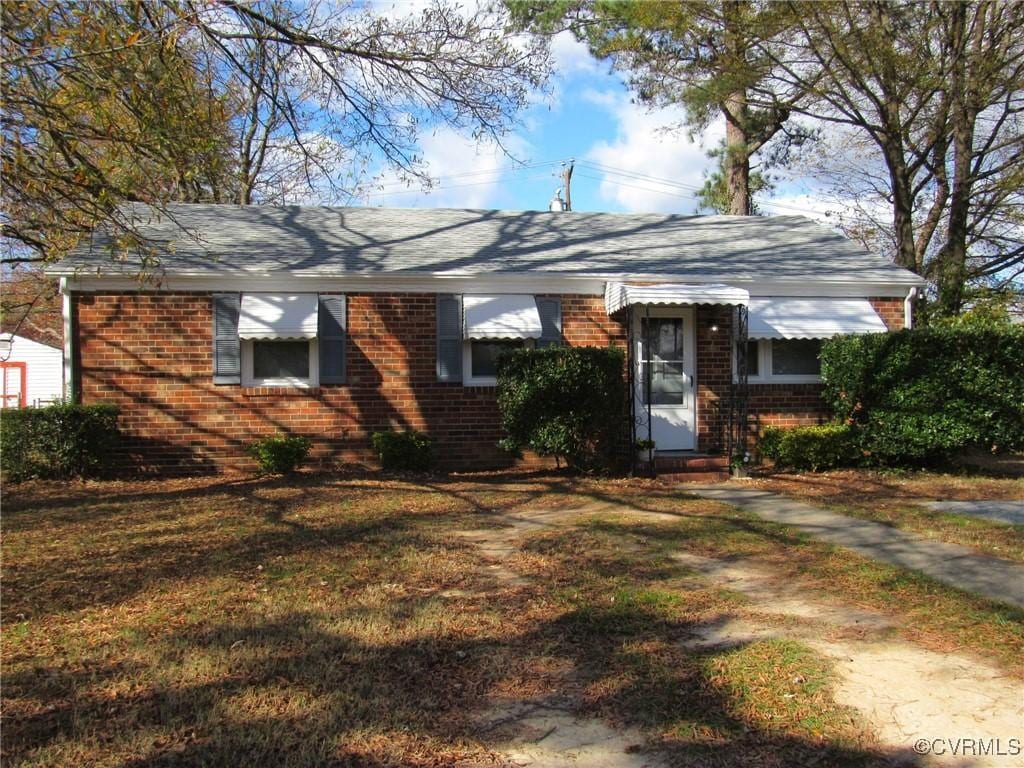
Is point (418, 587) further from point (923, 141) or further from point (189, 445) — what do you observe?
point (923, 141)

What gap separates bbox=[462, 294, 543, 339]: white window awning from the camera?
33.4ft

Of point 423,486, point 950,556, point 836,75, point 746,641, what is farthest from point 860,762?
point 836,75

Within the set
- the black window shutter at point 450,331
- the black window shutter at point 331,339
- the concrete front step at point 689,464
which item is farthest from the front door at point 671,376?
the black window shutter at point 331,339

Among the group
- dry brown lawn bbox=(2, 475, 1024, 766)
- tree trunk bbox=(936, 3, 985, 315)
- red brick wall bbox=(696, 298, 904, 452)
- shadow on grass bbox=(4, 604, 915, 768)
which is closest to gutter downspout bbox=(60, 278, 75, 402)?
dry brown lawn bbox=(2, 475, 1024, 766)

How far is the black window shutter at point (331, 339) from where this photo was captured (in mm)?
10305

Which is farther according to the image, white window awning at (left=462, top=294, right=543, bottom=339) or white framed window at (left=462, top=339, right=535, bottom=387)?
white framed window at (left=462, top=339, right=535, bottom=387)

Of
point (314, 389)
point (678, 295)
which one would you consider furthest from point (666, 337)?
point (314, 389)

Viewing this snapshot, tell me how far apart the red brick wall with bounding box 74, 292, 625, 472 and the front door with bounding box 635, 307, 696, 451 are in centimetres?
113

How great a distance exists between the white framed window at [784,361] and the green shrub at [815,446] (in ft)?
3.68

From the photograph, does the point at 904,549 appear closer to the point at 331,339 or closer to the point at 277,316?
the point at 331,339

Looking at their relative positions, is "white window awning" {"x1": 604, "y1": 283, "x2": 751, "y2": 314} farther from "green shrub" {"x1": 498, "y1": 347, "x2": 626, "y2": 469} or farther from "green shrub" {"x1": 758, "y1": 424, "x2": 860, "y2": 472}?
"green shrub" {"x1": 758, "y1": 424, "x2": 860, "y2": 472}

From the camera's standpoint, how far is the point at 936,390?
372 inches

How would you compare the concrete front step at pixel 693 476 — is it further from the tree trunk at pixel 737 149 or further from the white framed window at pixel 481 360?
the tree trunk at pixel 737 149

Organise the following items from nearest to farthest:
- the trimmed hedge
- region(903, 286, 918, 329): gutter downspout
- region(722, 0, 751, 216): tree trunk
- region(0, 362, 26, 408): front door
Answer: the trimmed hedge, region(903, 286, 918, 329): gutter downspout, region(722, 0, 751, 216): tree trunk, region(0, 362, 26, 408): front door
